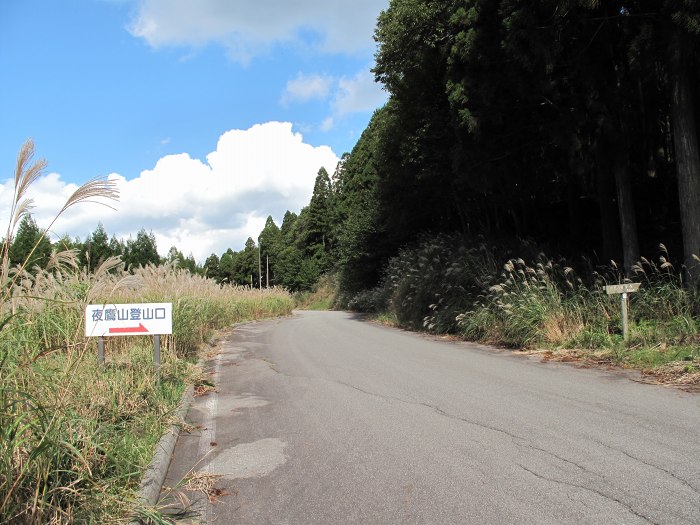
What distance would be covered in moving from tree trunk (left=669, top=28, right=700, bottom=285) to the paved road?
420 cm

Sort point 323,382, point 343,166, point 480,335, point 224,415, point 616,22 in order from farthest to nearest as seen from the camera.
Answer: point 343,166 → point 480,335 → point 616,22 → point 323,382 → point 224,415

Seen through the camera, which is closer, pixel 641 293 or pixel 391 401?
pixel 391 401

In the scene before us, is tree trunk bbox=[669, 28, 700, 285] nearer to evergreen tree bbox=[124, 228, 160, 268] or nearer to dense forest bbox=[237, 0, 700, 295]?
dense forest bbox=[237, 0, 700, 295]

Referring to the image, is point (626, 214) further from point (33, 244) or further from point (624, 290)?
point (33, 244)

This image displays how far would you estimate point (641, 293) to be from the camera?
32.6ft

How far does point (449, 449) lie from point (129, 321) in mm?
4435

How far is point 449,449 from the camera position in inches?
177

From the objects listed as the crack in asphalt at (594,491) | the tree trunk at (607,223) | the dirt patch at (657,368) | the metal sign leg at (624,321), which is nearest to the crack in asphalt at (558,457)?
the crack in asphalt at (594,491)

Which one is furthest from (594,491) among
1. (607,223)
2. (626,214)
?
(607,223)

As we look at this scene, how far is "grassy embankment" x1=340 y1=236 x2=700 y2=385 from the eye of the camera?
8.13 m

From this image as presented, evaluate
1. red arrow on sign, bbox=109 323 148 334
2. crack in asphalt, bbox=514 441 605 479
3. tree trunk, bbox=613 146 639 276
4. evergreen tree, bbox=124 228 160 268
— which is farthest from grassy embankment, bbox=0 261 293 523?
evergreen tree, bbox=124 228 160 268

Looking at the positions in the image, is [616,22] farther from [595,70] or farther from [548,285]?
[548,285]

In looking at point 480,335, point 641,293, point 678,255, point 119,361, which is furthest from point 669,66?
point 119,361

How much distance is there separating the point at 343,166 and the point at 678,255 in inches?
2048
